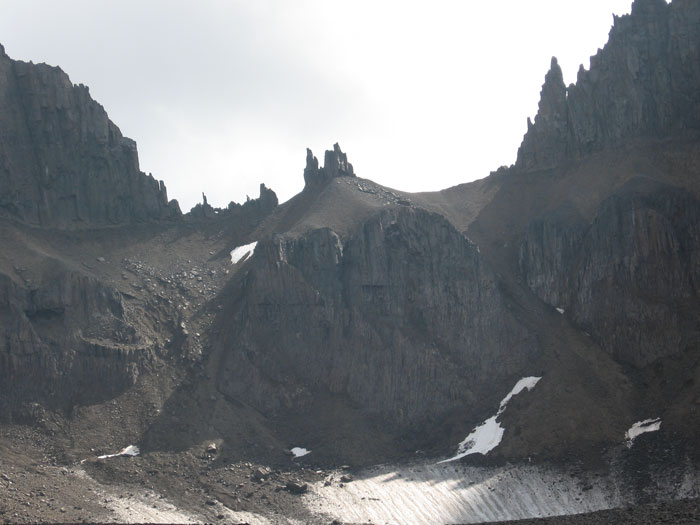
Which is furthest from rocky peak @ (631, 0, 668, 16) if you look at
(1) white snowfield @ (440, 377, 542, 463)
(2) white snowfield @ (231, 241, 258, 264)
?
(2) white snowfield @ (231, 241, 258, 264)

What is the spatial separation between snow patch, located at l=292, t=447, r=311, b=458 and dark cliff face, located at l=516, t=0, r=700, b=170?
60.7 metres

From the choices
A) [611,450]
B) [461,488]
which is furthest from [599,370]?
[461,488]

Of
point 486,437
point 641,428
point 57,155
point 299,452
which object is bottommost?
point 641,428

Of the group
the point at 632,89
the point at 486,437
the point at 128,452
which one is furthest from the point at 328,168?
the point at 128,452

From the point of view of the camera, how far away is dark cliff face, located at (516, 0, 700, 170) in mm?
143875

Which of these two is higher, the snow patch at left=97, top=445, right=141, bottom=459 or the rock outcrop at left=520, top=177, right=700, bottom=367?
the rock outcrop at left=520, top=177, right=700, bottom=367

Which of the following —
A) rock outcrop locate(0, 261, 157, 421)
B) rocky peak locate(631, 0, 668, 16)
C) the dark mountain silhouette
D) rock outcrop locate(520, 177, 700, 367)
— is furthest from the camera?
rocky peak locate(631, 0, 668, 16)

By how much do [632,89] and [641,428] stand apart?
54360 mm

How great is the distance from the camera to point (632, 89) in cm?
14650

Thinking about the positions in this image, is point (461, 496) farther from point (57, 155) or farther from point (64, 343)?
point (57, 155)

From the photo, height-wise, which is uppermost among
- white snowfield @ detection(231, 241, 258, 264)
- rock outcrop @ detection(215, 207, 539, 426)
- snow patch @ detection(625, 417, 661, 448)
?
white snowfield @ detection(231, 241, 258, 264)

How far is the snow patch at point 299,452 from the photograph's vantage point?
117 metres

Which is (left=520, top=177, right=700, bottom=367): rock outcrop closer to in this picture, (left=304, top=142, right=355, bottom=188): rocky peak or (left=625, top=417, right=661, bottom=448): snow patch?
(left=625, top=417, right=661, bottom=448): snow patch

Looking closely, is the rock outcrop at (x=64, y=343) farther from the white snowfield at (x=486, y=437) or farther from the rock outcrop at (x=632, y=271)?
the rock outcrop at (x=632, y=271)
